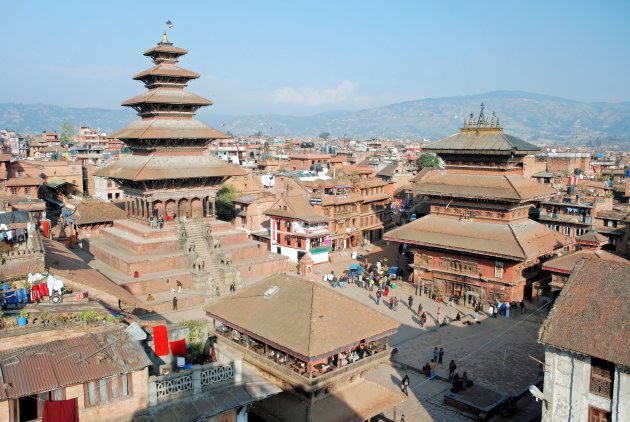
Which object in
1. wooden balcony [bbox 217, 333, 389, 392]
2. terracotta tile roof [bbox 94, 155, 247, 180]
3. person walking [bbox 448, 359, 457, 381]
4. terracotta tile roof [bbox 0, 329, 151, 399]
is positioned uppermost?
terracotta tile roof [bbox 94, 155, 247, 180]

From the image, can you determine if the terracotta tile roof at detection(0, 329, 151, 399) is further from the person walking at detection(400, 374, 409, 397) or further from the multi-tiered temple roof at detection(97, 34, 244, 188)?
the multi-tiered temple roof at detection(97, 34, 244, 188)

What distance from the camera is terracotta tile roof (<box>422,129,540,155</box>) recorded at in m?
42.5

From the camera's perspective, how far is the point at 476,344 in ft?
107

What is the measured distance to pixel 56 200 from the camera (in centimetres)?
7312

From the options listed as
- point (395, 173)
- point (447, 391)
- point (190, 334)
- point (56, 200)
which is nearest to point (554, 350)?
point (447, 391)

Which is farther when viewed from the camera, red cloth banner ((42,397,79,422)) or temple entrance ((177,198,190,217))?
temple entrance ((177,198,190,217))

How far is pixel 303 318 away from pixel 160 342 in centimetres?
489

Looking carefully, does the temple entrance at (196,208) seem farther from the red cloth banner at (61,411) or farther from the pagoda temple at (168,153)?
the red cloth banner at (61,411)

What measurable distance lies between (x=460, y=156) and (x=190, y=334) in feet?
110

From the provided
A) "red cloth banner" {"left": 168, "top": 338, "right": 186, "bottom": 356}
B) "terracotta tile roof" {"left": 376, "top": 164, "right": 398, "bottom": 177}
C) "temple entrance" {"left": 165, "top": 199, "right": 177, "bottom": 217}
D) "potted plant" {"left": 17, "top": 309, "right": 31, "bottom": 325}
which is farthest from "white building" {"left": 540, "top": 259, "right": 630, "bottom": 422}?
"terracotta tile roof" {"left": 376, "top": 164, "right": 398, "bottom": 177}

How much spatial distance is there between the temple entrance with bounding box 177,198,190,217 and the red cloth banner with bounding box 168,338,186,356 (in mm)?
29681

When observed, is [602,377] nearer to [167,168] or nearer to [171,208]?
[167,168]

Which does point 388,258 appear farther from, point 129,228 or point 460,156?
point 129,228

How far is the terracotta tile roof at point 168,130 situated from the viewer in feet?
146
